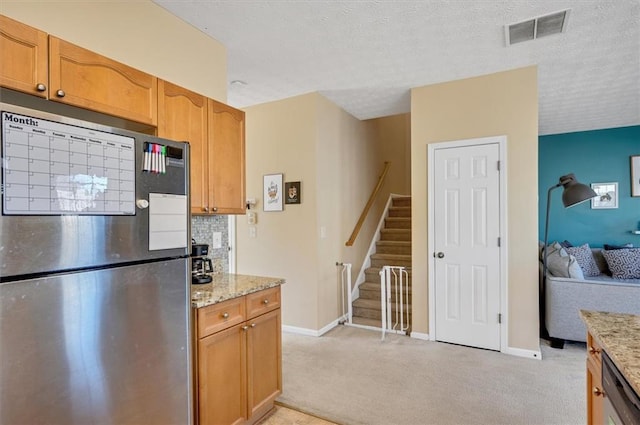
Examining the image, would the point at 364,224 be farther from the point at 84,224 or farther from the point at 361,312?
the point at 84,224

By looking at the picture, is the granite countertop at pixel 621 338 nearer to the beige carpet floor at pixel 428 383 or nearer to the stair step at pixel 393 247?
the beige carpet floor at pixel 428 383

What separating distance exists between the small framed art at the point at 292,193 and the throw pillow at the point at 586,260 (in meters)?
3.71

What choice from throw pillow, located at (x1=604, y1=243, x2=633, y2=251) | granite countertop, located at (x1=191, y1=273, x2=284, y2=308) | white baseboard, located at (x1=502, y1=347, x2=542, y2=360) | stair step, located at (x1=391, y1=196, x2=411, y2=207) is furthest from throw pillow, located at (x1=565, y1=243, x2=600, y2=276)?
granite countertop, located at (x1=191, y1=273, x2=284, y2=308)

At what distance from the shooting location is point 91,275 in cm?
117

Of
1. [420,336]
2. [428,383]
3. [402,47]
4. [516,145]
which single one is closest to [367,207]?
[420,336]

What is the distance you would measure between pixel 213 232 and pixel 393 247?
3214 mm

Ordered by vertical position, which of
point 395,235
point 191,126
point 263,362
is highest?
point 191,126

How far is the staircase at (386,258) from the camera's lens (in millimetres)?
4254

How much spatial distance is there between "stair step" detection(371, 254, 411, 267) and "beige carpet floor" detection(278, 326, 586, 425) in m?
1.38

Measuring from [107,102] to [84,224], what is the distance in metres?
0.79

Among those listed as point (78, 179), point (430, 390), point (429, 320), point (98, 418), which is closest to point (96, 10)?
point (78, 179)

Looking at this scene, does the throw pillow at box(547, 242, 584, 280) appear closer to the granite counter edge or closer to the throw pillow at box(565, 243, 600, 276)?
the throw pillow at box(565, 243, 600, 276)

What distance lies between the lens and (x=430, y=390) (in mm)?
2504

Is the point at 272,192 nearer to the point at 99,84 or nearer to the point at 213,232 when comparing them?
the point at 213,232
